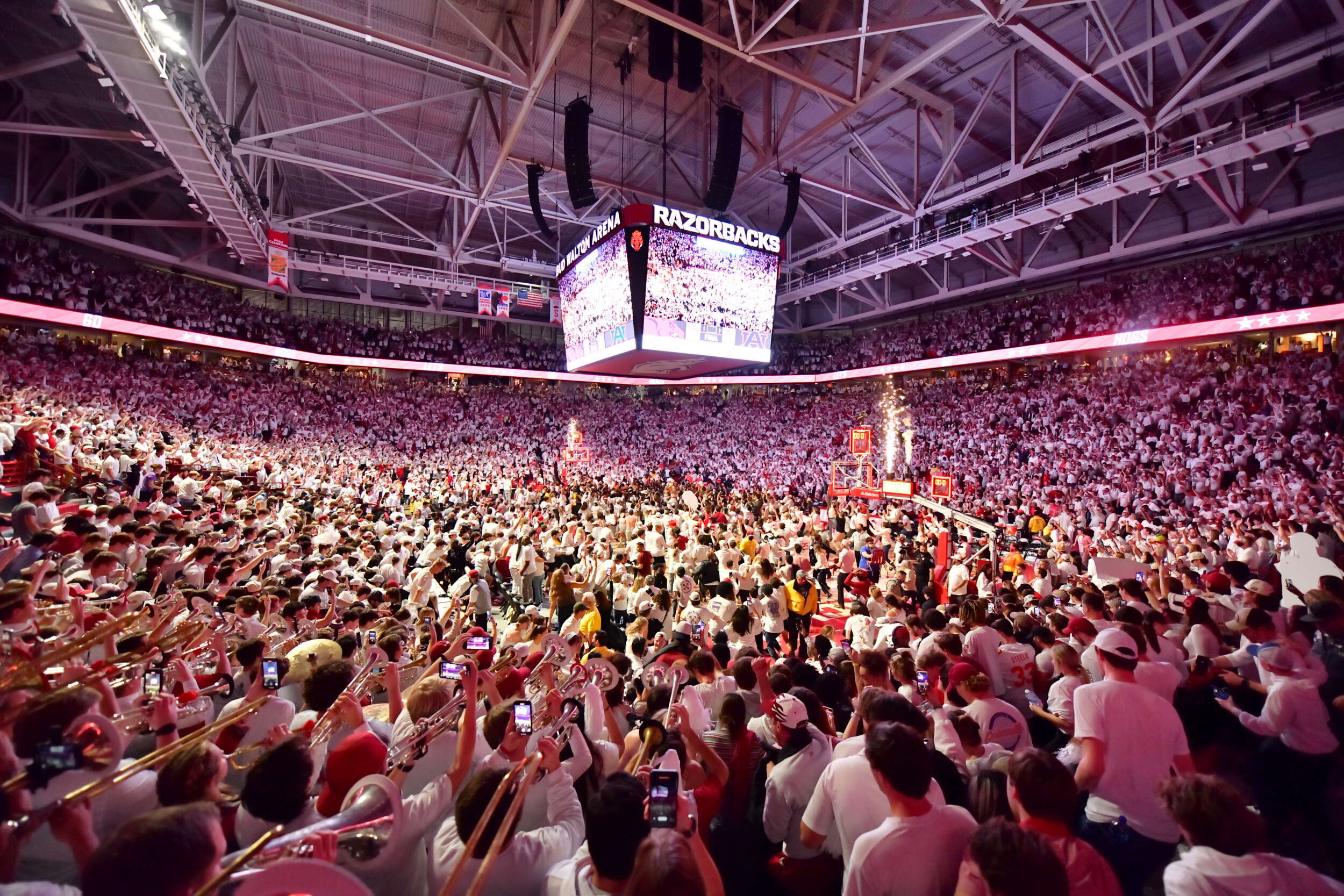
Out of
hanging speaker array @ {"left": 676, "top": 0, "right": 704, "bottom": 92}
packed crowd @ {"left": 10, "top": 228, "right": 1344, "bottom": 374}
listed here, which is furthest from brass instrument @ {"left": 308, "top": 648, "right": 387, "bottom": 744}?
hanging speaker array @ {"left": 676, "top": 0, "right": 704, "bottom": 92}

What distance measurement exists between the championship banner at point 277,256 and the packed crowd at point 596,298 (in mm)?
7197

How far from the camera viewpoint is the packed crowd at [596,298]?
1200 cm

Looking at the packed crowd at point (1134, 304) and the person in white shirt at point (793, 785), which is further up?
the packed crowd at point (1134, 304)

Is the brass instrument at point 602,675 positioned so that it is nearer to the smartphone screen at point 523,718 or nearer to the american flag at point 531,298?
the smartphone screen at point 523,718

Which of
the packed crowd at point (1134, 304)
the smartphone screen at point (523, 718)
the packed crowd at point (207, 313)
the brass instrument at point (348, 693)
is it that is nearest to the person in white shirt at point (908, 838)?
the smartphone screen at point (523, 718)

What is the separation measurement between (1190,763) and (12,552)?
26.2ft

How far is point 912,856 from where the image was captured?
1.86 metres

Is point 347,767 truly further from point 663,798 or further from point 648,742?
point 663,798

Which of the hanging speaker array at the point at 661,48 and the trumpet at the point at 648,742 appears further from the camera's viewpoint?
the hanging speaker array at the point at 661,48

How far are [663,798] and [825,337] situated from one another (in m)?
31.9

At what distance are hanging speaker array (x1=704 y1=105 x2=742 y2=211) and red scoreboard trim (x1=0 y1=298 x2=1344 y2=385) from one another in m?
12.7

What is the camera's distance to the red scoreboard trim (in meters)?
14.5

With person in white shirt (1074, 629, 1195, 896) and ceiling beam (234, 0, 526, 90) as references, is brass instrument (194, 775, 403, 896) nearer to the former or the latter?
person in white shirt (1074, 629, 1195, 896)

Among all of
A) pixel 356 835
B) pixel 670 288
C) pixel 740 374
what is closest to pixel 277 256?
pixel 670 288
